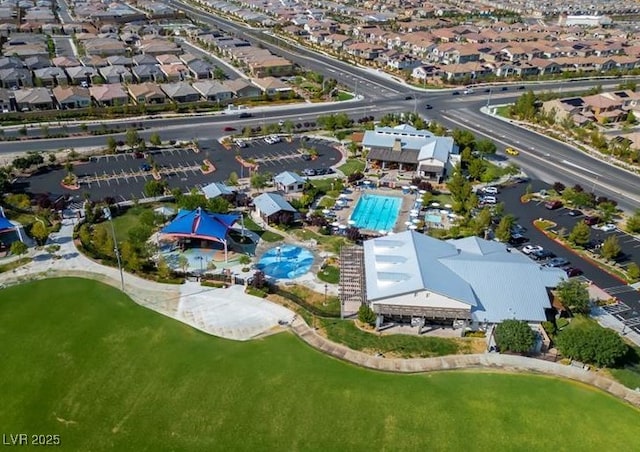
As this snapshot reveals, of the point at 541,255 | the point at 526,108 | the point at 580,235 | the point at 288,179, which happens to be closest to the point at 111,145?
the point at 288,179

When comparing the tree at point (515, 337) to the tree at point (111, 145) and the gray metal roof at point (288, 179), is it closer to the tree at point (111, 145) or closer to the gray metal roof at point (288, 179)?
the gray metal roof at point (288, 179)

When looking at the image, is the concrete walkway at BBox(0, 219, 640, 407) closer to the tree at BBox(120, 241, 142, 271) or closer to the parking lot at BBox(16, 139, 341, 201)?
the tree at BBox(120, 241, 142, 271)

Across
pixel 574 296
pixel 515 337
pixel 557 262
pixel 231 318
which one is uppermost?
pixel 574 296

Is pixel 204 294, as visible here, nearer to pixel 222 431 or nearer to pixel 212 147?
pixel 222 431

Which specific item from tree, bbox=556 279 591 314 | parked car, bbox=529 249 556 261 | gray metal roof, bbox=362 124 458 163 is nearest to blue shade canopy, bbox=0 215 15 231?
gray metal roof, bbox=362 124 458 163

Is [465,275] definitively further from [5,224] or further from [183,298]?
[5,224]

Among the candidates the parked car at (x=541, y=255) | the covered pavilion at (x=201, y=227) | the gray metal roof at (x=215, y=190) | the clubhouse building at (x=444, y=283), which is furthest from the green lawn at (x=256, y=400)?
the gray metal roof at (x=215, y=190)
